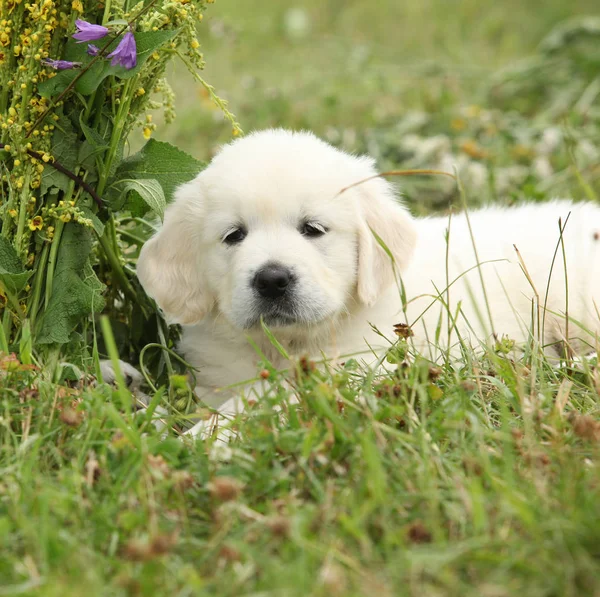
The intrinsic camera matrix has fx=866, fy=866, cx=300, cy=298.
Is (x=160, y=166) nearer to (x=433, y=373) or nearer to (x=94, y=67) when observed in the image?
(x=94, y=67)

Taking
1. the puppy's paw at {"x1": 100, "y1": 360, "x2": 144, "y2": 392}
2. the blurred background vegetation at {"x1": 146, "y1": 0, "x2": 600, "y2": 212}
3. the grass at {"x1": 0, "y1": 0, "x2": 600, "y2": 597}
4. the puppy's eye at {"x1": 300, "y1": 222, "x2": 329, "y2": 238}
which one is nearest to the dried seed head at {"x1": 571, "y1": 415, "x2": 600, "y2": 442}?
the grass at {"x1": 0, "y1": 0, "x2": 600, "y2": 597}

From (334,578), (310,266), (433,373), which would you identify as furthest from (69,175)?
(334,578)

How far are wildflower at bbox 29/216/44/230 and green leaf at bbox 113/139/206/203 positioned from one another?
29 centimetres

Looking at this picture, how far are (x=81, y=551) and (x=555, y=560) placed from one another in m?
0.94

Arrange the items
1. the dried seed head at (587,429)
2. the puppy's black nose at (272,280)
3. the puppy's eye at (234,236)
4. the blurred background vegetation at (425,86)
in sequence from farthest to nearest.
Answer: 1. the blurred background vegetation at (425,86)
2. the puppy's eye at (234,236)
3. the puppy's black nose at (272,280)
4. the dried seed head at (587,429)

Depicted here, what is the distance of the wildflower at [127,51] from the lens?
2.53m

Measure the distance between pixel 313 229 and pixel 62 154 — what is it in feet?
2.97

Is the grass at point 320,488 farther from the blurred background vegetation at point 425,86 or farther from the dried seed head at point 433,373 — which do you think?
the blurred background vegetation at point 425,86

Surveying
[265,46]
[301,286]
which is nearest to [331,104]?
[265,46]

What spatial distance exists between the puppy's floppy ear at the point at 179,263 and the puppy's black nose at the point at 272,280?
16.2 inches

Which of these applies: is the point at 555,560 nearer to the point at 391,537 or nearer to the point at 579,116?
the point at 391,537

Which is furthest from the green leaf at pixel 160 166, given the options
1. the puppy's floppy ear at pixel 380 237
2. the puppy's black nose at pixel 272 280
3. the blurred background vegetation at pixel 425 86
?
the blurred background vegetation at pixel 425 86

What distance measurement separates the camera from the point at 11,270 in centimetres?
284

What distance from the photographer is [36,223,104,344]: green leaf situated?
286 centimetres
